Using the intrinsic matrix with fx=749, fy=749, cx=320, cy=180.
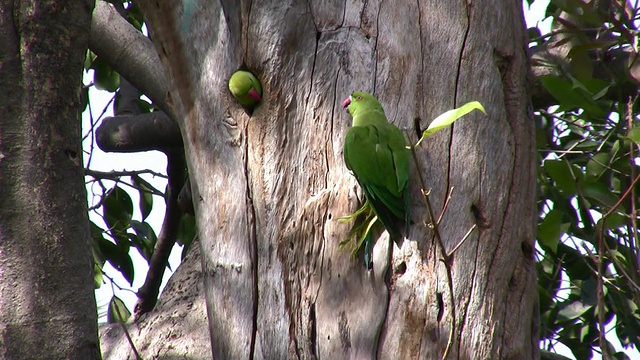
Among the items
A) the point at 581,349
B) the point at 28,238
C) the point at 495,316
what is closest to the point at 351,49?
the point at 495,316

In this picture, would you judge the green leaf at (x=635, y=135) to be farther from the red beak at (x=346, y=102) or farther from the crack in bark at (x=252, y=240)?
the crack in bark at (x=252, y=240)

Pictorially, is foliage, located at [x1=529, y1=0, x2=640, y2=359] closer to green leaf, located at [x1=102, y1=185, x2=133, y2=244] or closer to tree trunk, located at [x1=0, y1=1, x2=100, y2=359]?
tree trunk, located at [x1=0, y1=1, x2=100, y2=359]

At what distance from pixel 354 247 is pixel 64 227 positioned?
84 centimetres

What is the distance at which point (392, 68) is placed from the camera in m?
2.43

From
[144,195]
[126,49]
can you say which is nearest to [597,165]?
[126,49]

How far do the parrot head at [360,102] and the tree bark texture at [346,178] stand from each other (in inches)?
3.0

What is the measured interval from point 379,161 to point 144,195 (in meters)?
3.08

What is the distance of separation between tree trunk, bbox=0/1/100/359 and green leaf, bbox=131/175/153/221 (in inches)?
113

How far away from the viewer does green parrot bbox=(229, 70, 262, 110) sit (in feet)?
7.97

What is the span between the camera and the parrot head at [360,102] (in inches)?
91.6

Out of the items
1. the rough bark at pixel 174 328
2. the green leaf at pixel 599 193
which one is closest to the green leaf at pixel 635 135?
the green leaf at pixel 599 193

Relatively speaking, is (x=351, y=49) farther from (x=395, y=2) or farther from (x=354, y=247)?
(x=354, y=247)

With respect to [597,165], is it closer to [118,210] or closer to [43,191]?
[43,191]

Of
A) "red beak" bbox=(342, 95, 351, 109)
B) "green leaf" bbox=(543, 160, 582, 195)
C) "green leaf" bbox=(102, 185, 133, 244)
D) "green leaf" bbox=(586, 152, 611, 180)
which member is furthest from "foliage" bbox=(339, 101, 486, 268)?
"green leaf" bbox=(102, 185, 133, 244)
